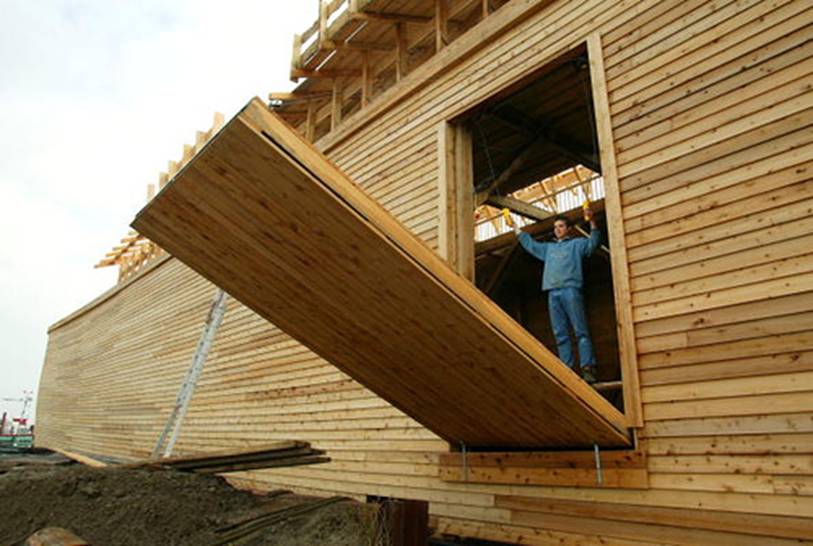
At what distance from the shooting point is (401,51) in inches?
324

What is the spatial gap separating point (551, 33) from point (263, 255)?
3.82 meters

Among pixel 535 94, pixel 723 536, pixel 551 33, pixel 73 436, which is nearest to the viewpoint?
pixel 723 536

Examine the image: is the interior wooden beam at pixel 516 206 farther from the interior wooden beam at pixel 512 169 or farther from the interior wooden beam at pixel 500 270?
the interior wooden beam at pixel 500 270

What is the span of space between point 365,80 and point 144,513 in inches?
261

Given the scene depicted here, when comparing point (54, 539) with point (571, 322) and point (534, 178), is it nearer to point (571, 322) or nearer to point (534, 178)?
point (571, 322)

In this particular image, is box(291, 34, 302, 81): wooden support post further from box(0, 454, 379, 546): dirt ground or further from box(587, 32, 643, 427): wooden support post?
box(0, 454, 379, 546): dirt ground

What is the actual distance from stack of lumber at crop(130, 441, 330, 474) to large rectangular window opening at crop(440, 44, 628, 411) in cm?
251

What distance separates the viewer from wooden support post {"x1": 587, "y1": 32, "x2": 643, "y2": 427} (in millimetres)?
4336

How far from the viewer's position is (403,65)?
8133 millimetres

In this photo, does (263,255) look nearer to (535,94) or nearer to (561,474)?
(561,474)

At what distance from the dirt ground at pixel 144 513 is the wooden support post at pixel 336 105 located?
5953 mm

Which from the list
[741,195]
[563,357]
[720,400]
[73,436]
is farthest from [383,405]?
[73,436]

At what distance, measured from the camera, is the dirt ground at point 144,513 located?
4.57 m

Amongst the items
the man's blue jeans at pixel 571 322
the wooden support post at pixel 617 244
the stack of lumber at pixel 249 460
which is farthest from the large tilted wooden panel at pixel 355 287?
the stack of lumber at pixel 249 460
